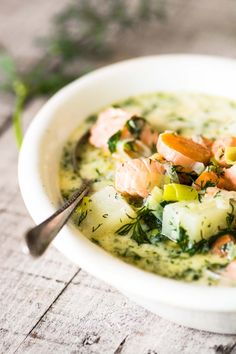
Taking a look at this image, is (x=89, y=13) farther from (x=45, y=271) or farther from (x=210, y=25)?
(x=45, y=271)

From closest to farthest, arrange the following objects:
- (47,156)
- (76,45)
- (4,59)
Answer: (47,156), (4,59), (76,45)

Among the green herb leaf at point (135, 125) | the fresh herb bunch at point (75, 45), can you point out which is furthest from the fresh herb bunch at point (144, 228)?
the fresh herb bunch at point (75, 45)

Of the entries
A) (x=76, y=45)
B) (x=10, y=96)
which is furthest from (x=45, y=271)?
(x=76, y=45)

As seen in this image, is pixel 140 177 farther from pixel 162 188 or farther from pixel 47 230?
pixel 47 230

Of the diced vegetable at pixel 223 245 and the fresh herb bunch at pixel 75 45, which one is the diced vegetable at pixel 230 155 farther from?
the fresh herb bunch at pixel 75 45

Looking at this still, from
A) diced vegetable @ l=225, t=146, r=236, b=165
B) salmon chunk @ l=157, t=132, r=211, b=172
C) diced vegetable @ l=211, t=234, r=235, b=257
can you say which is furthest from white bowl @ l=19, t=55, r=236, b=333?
diced vegetable @ l=225, t=146, r=236, b=165

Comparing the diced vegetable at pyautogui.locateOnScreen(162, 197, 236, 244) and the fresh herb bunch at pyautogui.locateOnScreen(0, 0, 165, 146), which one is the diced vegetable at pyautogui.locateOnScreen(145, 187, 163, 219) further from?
the fresh herb bunch at pyautogui.locateOnScreen(0, 0, 165, 146)

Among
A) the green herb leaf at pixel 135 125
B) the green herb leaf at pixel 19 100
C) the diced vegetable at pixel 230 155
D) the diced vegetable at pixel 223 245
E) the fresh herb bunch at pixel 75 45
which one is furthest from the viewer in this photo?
the fresh herb bunch at pixel 75 45

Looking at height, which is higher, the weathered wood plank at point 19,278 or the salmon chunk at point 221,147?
the salmon chunk at point 221,147
